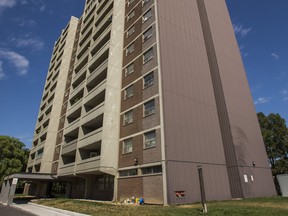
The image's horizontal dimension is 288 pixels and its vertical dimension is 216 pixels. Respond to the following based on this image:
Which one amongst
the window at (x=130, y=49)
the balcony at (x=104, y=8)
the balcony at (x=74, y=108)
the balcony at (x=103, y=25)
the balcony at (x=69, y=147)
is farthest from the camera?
the balcony at (x=104, y=8)

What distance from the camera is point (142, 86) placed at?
23.7 m

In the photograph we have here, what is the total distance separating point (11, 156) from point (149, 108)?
4722 centimetres

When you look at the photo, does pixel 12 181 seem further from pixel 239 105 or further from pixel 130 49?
pixel 239 105

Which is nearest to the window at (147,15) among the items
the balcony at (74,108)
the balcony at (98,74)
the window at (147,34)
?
the window at (147,34)

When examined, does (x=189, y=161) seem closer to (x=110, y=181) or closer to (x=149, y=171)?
(x=149, y=171)

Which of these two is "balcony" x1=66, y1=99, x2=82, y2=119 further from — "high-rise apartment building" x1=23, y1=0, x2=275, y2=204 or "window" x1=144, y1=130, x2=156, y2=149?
"window" x1=144, y1=130, x2=156, y2=149

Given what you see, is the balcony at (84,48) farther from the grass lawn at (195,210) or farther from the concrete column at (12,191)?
the grass lawn at (195,210)

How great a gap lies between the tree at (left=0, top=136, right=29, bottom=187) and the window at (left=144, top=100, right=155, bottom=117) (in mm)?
42868

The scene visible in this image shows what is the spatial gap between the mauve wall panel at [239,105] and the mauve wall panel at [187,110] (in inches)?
76.7

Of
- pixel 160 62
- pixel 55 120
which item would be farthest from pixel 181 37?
pixel 55 120

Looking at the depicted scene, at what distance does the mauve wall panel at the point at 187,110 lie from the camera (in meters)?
18.9

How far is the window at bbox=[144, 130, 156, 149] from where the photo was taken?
65.7 feet

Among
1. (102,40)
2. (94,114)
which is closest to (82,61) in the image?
(102,40)

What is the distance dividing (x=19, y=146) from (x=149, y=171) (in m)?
49.5
